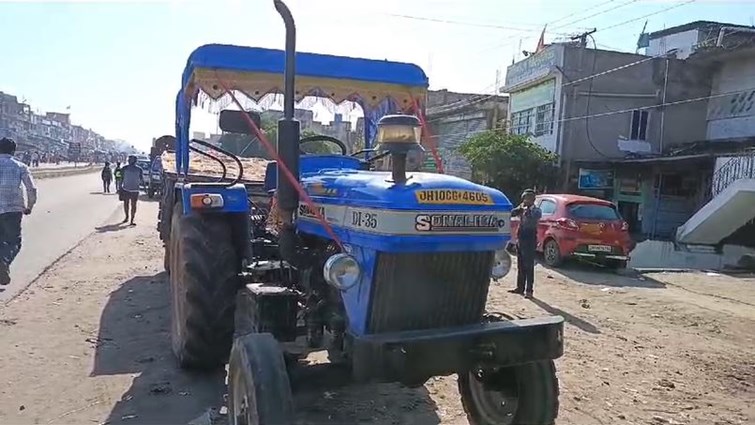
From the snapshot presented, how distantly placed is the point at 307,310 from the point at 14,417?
7.14ft

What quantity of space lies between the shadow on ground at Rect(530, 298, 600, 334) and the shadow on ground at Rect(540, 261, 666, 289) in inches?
110

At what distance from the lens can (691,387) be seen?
5895 millimetres

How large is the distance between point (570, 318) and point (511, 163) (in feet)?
47.6

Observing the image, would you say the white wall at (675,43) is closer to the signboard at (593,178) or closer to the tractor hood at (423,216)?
the signboard at (593,178)

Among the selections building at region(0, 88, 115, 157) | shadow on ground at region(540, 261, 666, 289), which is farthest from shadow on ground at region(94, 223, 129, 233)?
building at region(0, 88, 115, 157)

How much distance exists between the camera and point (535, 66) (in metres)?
26.7

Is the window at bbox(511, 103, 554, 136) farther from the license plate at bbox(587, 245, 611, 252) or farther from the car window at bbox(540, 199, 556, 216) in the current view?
the license plate at bbox(587, 245, 611, 252)

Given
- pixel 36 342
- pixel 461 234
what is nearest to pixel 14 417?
pixel 36 342

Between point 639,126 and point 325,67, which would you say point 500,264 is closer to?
point 325,67

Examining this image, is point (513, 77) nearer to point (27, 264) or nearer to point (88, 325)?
point (27, 264)

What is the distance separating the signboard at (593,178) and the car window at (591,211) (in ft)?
35.5

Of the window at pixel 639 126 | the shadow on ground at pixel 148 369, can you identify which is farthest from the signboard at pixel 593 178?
the shadow on ground at pixel 148 369

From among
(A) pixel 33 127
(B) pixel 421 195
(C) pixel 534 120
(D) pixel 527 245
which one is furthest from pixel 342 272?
(A) pixel 33 127

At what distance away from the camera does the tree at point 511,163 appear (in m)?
22.8
